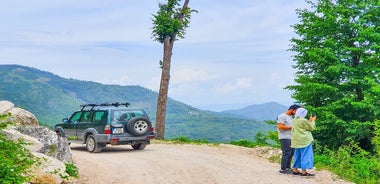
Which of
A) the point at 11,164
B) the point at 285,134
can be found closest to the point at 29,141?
the point at 11,164

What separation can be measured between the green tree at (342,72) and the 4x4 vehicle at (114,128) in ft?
25.4

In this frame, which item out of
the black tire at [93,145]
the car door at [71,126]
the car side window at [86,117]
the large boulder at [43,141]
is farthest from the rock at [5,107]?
the car door at [71,126]

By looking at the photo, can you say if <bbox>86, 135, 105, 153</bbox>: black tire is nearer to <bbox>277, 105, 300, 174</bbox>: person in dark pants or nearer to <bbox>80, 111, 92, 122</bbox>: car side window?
<bbox>80, 111, 92, 122</bbox>: car side window

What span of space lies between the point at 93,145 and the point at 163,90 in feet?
32.5

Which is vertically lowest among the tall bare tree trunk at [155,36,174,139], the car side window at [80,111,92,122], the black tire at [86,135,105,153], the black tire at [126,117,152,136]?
the black tire at [86,135,105,153]

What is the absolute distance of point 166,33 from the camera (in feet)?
97.9

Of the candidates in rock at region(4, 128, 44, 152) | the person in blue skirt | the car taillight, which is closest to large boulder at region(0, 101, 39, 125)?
rock at region(4, 128, 44, 152)

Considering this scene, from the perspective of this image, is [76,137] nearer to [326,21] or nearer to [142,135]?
[142,135]

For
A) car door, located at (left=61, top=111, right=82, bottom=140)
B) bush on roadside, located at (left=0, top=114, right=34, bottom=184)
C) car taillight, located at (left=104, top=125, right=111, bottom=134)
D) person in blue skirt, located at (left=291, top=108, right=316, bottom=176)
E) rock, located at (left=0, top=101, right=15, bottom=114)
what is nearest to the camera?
bush on roadside, located at (left=0, top=114, right=34, bottom=184)

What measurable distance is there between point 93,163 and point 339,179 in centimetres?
751

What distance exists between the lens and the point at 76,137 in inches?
840

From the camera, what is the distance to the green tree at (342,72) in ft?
71.5

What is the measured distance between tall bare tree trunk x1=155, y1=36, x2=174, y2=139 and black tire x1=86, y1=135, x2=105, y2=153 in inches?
354

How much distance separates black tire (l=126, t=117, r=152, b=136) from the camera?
781 inches
